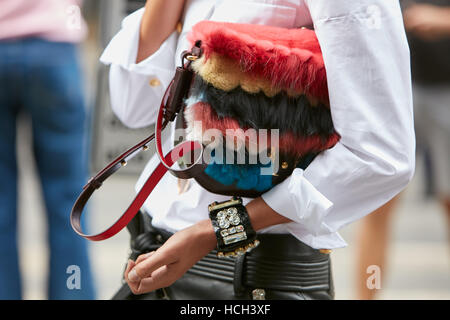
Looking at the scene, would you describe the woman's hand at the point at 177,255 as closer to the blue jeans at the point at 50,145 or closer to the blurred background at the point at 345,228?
the blurred background at the point at 345,228

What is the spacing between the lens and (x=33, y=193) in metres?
5.82

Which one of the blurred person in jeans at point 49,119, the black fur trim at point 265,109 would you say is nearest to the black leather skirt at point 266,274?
the black fur trim at point 265,109

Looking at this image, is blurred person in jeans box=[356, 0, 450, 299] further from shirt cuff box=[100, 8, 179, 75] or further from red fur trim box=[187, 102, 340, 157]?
red fur trim box=[187, 102, 340, 157]

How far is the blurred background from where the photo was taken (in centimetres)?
182

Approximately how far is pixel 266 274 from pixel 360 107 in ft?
1.18

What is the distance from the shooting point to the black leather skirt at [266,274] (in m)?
1.37

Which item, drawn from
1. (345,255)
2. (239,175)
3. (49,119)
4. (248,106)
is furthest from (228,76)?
(345,255)

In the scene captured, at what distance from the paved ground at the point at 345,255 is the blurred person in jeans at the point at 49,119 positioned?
0.10 meters

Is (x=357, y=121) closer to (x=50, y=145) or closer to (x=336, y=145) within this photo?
(x=336, y=145)

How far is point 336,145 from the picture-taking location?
49.3 inches
